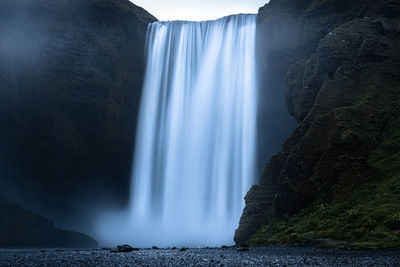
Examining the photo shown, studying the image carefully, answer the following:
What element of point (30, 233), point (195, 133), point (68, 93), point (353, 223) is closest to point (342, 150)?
point (353, 223)

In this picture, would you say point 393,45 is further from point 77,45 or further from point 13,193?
point 13,193

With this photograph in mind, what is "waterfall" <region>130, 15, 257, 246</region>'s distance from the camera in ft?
106

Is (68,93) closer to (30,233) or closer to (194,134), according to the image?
(194,134)

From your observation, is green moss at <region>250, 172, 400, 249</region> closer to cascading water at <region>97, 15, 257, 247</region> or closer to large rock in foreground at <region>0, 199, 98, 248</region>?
cascading water at <region>97, 15, 257, 247</region>

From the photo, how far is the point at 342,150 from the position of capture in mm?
16766

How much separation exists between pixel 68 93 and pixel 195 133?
13.0m

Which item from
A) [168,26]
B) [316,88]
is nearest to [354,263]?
[316,88]

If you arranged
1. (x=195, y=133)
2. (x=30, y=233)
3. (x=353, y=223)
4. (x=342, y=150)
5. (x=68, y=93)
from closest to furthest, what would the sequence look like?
(x=353, y=223)
(x=342, y=150)
(x=30, y=233)
(x=195, y=133)
(x=68, y=93)

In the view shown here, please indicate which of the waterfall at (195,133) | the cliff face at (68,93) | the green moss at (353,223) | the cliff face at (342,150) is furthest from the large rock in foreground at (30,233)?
the green moss at (353,223)

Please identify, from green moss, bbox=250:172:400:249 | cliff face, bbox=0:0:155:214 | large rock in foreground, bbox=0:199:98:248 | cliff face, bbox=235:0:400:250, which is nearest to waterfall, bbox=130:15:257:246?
cliff face, bbox=0:0:155:214

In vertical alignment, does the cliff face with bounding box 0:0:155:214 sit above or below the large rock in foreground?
above

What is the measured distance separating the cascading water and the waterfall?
0.09 metres

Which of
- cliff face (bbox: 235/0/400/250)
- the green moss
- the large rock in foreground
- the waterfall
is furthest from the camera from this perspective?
the large rock in foreground

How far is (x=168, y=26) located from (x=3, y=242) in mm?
27009
